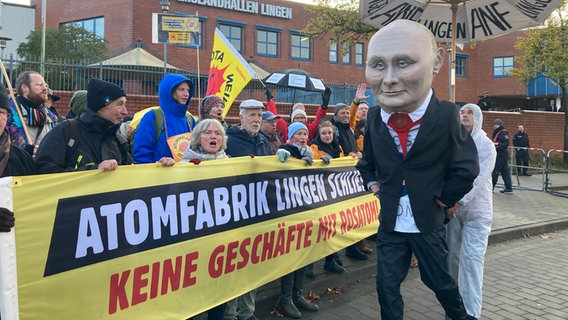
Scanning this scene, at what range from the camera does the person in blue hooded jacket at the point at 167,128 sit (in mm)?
4320

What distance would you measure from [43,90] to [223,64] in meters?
2.70

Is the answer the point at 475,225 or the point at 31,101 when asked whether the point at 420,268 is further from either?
the point at 31,101

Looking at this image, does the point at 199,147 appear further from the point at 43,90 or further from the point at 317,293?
the point at 317,293

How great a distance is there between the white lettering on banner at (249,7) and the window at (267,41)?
97cm

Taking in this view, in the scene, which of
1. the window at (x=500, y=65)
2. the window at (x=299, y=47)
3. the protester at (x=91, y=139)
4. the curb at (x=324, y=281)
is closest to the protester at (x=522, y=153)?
the curb at (x=324, y=281)

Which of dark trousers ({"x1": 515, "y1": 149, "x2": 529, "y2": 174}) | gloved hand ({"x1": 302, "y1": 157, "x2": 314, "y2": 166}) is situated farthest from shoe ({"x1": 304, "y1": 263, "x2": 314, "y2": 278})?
dark trousers ({"x1": 515, "y1": 149, "x2": 529, "y2": 174})

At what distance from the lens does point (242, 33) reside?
31.1 meters

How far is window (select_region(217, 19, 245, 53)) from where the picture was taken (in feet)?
99.8

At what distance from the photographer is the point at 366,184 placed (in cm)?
391

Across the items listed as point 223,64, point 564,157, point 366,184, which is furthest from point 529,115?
point 366,184

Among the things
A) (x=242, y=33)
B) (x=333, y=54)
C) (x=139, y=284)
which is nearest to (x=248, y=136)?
(x=139, y=284)

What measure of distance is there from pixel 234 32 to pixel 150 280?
29.2 metres

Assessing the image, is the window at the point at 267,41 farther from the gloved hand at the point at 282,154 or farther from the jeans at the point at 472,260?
the jeans at the point at 472,260

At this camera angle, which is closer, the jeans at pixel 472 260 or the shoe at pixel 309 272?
the jeans at pixel 472 260
